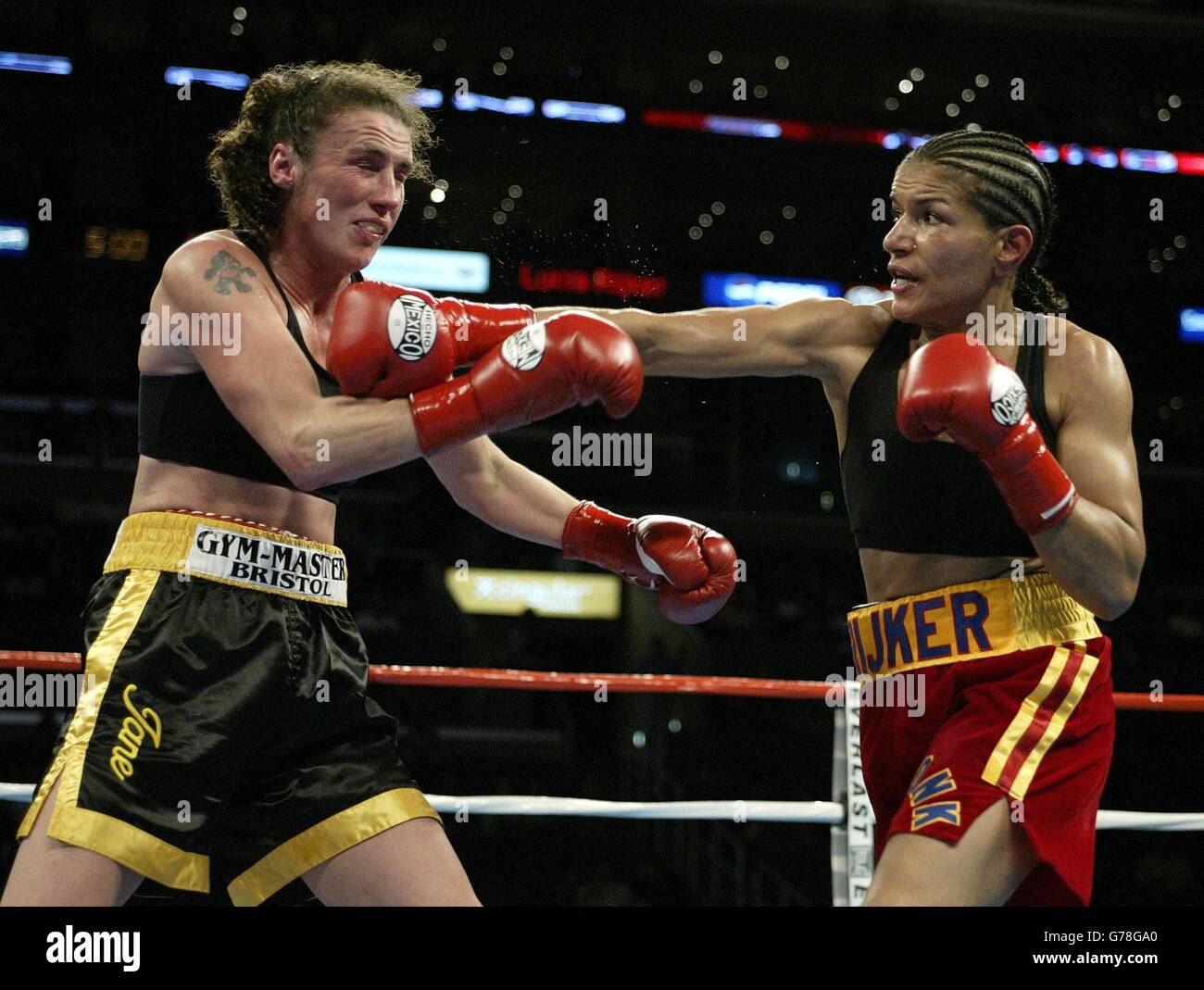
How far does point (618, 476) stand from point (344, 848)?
7.34m

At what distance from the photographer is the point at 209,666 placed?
5.62ft

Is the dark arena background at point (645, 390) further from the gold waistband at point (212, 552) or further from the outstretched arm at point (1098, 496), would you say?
the gold waistband at point (212, 552)

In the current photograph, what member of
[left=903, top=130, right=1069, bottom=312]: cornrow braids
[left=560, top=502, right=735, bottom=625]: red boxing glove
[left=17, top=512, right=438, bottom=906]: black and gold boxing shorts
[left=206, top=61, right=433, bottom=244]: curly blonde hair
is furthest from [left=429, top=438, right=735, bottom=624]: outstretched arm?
[left=903, top=130, right=1069, bottom=312]: cornrow braids

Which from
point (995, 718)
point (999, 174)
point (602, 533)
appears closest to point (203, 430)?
point (602, 533)

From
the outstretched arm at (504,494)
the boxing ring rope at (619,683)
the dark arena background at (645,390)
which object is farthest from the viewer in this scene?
the dark arena background at (645,390)

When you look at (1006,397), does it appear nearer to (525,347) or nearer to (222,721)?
(525,347)

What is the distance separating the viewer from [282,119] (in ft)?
6.57

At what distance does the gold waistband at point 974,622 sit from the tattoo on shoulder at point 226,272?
1.00 metres

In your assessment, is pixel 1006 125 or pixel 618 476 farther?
pixel 1006 125

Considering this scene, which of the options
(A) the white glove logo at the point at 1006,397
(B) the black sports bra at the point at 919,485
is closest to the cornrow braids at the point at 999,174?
(B) the black sports bra at the point at 919,485

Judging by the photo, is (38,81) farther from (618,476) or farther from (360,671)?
(360,671)

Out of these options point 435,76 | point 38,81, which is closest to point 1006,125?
point 435,76

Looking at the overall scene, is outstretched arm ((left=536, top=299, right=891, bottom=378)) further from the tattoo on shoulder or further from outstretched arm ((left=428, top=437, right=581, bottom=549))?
the tattoo on shoulder

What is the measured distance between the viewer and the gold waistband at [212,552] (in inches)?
69.3
